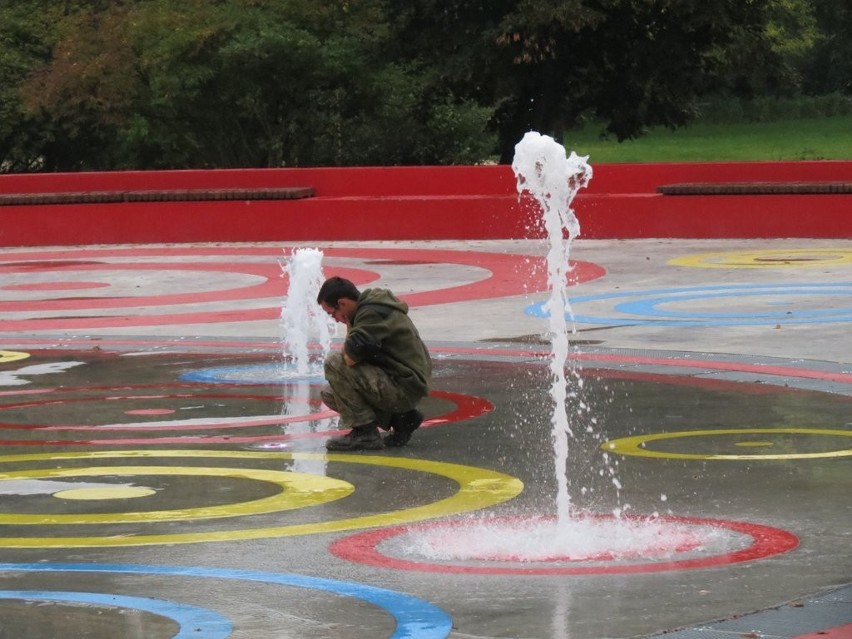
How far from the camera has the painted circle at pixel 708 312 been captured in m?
15.5

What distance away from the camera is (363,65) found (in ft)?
113

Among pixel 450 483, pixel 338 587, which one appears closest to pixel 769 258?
pixel 450 483

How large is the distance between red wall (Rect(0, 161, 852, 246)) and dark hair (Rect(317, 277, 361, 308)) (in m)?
15.0

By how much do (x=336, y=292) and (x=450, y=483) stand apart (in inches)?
56.4

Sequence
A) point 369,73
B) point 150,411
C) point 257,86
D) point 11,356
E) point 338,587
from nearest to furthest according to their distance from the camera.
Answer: point 338,587 < point 150,411 < point 11,356 < point 257,86 < point 369,73

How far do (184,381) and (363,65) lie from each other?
22.2 meters

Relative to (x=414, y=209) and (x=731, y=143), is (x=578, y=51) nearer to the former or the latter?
(x=414, y=209)

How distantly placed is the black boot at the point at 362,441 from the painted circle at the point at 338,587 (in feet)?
9.51

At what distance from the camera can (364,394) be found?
9.66m

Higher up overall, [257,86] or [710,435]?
[257,86]

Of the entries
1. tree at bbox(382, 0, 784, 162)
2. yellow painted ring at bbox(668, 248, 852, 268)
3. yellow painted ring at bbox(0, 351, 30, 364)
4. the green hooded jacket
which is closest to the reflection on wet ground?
the green hooded jacket

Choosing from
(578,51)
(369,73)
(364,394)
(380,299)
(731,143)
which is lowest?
(364,394)

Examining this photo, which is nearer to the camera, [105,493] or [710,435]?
[105,493]

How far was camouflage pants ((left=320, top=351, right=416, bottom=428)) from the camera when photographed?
962cm
